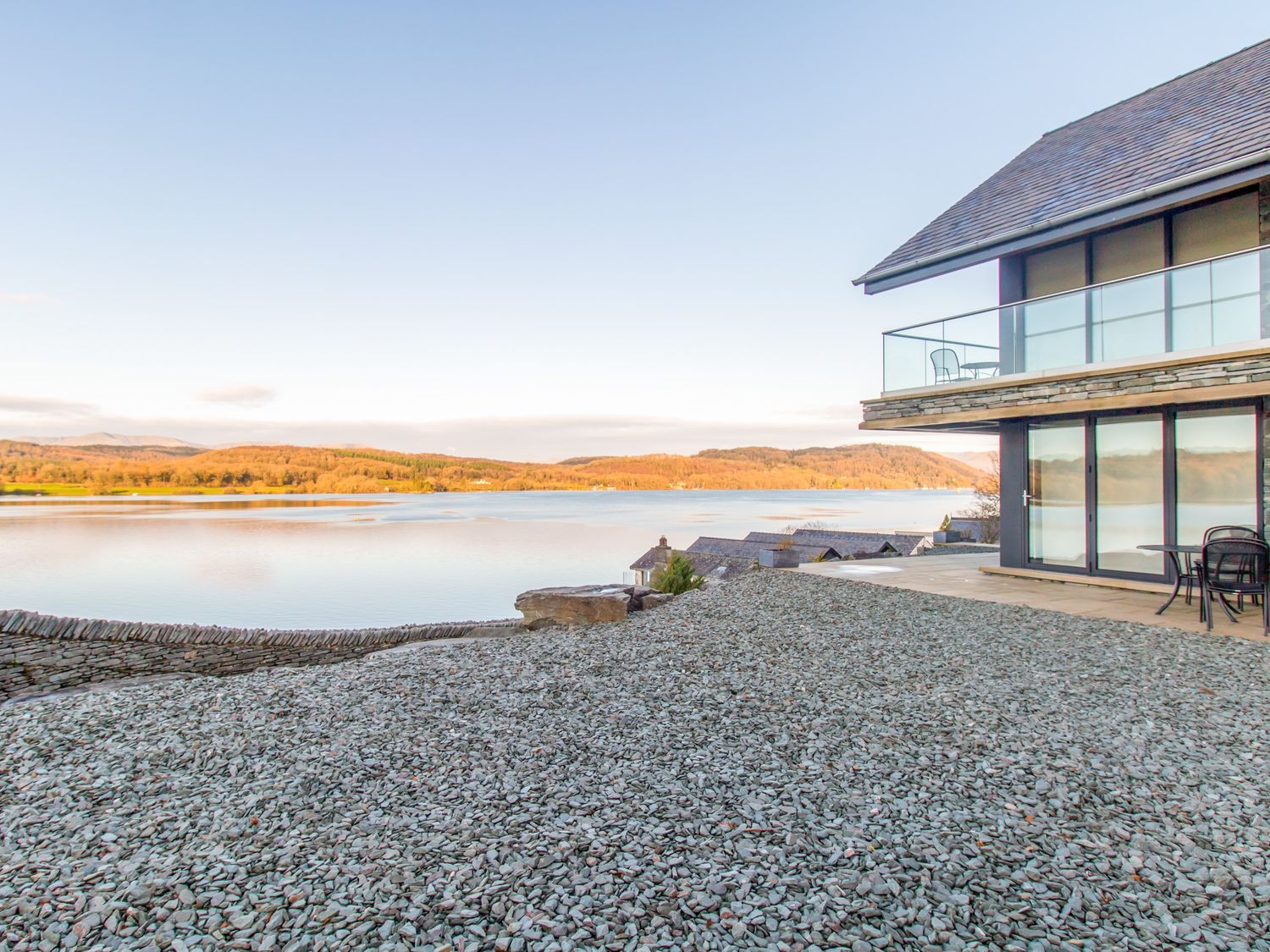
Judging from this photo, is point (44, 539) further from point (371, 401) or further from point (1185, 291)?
point (1185, 291)

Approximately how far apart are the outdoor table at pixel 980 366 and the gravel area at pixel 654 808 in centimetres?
521

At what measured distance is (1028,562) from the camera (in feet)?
31.1

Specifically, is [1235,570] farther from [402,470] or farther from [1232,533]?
[402,470]

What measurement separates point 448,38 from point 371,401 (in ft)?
113

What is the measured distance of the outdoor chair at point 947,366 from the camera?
385 inches

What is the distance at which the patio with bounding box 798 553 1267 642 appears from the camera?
6.68 meters

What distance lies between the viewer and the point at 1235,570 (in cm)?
636

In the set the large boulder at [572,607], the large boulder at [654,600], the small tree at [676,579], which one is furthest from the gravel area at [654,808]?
the small tree at [676,579]

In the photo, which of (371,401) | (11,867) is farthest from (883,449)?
(11,867)

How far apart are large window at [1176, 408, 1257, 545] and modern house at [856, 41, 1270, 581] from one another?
0.01 meters

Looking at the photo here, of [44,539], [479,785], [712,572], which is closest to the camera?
[479,785]

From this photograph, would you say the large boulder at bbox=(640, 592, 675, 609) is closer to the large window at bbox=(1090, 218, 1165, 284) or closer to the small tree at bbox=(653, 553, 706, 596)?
the small tree at bbox=(653, 553, 706, 596)

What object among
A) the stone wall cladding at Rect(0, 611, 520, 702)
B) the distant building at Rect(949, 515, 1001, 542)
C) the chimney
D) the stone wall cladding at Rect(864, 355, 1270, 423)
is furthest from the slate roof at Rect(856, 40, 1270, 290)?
the chimney

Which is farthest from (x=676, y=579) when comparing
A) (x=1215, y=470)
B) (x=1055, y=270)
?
(x=1055, y=270)
